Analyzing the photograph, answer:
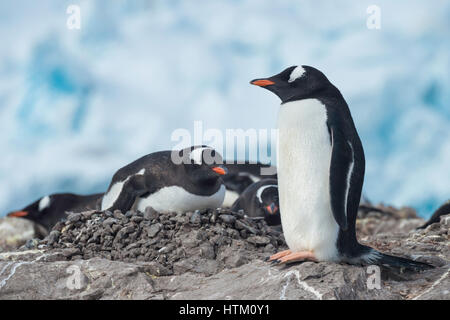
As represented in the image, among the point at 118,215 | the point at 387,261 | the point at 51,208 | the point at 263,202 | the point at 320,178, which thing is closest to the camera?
the point at 320,178

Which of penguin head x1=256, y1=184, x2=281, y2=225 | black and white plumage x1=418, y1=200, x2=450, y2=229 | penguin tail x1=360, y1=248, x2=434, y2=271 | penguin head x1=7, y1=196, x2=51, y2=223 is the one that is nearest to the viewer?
penguin tail x1=360, y1=248, x2=434, y2=271

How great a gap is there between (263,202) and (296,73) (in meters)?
2.86

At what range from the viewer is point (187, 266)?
4840 mm

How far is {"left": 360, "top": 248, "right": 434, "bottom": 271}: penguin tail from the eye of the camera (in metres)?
4.49

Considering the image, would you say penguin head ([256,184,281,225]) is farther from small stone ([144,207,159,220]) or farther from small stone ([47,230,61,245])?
small stone ([47,230,61,245])

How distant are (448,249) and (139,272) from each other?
2.88m

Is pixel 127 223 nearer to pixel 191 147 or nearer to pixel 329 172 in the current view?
pixel 191 147

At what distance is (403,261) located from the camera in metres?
4.62

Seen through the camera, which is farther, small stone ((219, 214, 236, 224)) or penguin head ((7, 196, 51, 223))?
penguin head ((7, 196, 51, 223))

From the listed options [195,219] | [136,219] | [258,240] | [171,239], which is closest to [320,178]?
[258,240]

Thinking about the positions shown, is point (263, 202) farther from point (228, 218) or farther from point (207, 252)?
point (207, 252)

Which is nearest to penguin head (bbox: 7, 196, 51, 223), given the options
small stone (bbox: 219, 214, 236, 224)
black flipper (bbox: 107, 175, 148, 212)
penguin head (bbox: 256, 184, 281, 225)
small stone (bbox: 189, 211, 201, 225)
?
black flipper (bbox: 107, 175, 148, 212)
